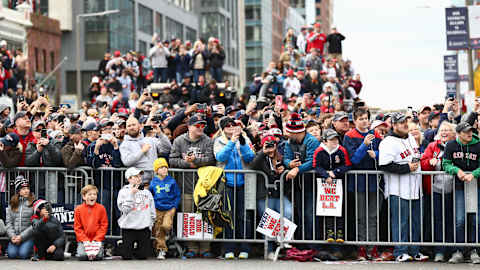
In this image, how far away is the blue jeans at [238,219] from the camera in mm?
11555

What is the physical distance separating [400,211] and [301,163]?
1468 mm

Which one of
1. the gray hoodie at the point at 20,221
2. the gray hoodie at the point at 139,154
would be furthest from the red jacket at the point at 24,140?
the gray hoodie at the point at 139,154

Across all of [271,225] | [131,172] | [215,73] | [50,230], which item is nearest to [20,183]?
[50,230]

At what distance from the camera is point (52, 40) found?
64.8 metres

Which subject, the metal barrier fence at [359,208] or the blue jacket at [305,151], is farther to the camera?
the blue jacket at [305,151]

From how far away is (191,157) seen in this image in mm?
11555

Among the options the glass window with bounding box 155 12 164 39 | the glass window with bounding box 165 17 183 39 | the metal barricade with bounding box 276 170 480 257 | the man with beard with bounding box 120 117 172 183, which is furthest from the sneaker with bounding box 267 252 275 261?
the glass window with bounding box 165 17 183 39

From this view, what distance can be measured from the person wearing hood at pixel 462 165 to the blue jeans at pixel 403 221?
1.67 ft

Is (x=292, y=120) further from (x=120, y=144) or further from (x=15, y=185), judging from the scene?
(x=15, y=185)

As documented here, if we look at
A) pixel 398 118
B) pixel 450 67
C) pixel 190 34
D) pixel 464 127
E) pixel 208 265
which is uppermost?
pixel 190 34

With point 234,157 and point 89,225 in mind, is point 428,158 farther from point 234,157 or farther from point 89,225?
point 89,225

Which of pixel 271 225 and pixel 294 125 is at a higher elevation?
pixel 294 125

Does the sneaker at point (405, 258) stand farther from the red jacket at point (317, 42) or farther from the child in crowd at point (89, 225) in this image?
the red jacket at point (317, 42)

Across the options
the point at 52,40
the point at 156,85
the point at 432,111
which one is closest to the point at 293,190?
the point at 432,111
